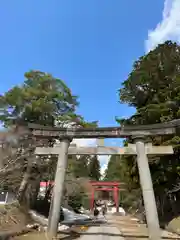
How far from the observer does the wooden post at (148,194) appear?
9636 millimetres

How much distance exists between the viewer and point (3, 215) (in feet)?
35.2

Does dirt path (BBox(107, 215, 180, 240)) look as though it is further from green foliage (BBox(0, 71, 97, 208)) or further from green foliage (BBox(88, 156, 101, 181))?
green foliage (BBox(88, 156, 101, 181))

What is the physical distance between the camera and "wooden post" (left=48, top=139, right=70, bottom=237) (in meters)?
10.2

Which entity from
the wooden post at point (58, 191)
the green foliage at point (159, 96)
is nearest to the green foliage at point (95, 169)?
the green foliage at point (159, 96)

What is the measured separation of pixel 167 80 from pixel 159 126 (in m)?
6.70

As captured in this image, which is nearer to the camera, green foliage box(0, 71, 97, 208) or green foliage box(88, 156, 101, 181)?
green foliage box(0, 71, 97, 208)

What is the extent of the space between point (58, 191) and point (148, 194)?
14.9 feet

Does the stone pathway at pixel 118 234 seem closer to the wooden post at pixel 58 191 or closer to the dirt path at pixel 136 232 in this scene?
the dirt path at pixel 136 232

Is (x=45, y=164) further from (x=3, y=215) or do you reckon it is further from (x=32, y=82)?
(x=32, y=82)

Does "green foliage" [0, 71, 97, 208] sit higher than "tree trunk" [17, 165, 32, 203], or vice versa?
"green foliage" [0, 71, 97, 208]

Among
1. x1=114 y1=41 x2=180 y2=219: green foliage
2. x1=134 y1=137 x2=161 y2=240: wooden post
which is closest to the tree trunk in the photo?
x1=114 y1=41 x2=180 y2=219: green foliage

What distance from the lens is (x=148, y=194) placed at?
10.3m

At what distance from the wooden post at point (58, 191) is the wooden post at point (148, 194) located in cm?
408

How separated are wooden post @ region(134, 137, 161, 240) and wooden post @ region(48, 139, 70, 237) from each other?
4.08m
